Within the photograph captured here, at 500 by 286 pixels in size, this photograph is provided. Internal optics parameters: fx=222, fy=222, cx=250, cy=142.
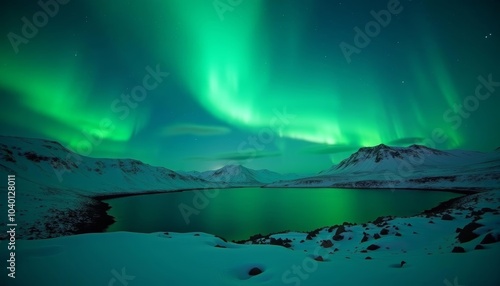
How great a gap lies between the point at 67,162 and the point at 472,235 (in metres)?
155

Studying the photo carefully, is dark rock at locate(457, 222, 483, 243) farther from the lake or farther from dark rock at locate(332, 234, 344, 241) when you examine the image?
the lake

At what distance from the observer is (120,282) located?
540 cm

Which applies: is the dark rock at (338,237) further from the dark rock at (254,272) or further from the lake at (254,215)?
the lake at (254,215)

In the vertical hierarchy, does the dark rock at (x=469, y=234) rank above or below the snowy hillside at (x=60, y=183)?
below

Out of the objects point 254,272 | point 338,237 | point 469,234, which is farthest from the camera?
point 338,237

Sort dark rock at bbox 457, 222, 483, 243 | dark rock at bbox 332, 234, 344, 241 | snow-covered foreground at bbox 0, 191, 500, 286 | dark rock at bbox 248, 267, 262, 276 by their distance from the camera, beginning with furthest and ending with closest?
1. dark rock at bbox 332, 234, 344, 241
2. dark rock at bbox 457, 222, 483, 243
3. dark rock at bbox 248, 267, 262, 276
4. snow-covered foreground at bbox 0, 191, 500, 286

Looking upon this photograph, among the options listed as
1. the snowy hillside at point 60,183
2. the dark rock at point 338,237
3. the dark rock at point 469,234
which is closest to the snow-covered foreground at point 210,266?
the dark rock at point 469,234

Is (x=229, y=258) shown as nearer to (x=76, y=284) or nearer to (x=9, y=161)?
(x=76, y=284)

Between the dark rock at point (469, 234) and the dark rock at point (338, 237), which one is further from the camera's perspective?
the dark rock at point (338, 237)

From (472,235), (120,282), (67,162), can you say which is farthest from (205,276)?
(67,162)

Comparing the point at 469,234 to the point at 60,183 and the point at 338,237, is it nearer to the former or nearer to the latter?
the point at 338,237

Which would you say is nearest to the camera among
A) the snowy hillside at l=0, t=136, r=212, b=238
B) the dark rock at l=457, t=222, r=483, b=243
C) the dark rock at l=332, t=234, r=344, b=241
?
the dark rock at l=457, t=222, r=483, b=243

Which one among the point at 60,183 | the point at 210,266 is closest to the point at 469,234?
the point at 210,266

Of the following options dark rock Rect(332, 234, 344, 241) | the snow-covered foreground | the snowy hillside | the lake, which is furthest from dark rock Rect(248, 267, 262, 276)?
the snowy hillside
